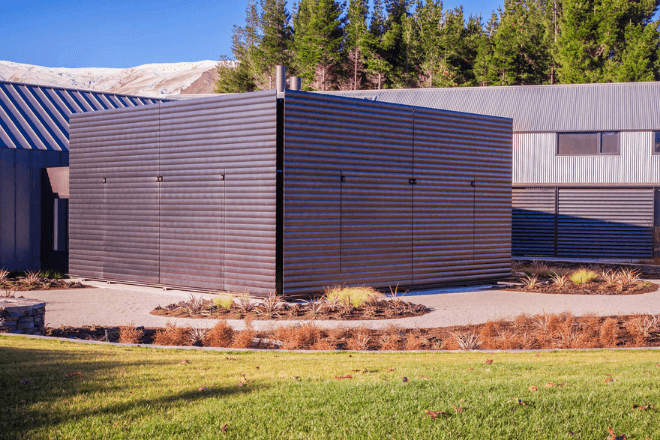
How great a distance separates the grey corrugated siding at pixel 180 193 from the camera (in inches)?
532

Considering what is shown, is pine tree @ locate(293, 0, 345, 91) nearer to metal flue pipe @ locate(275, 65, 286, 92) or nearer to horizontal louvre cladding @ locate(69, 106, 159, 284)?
horizontal louvre cladding @ locate(69, 106, 159, 284)

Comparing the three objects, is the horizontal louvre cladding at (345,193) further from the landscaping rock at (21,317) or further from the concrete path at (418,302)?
the landscaping rock at (21,317)

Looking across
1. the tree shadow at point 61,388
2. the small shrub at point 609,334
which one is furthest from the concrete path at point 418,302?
the tree shadow at point 61,388

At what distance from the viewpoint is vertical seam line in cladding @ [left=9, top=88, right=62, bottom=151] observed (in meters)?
19.7

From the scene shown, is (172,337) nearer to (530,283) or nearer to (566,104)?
(530,283)

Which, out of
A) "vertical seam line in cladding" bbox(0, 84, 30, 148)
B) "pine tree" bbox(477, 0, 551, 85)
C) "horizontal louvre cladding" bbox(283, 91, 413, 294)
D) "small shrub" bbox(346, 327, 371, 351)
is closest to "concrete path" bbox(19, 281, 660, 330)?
"small shrub" bbox(346, 327, 371, 351)

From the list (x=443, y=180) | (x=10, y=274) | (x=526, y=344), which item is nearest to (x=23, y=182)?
(x=10, y=274)

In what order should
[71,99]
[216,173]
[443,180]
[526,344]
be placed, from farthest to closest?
1. [71,99]
2. [443,180]
3. [216,173]
4. [526,344]

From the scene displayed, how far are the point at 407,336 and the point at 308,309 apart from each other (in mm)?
3056

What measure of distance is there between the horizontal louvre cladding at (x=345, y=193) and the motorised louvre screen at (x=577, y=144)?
1442cm

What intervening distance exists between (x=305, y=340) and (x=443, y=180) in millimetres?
8223

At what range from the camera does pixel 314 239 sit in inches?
534

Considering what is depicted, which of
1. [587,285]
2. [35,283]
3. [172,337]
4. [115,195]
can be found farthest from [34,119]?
[587,285]

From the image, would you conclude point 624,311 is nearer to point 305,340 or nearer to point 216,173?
point 305,340
